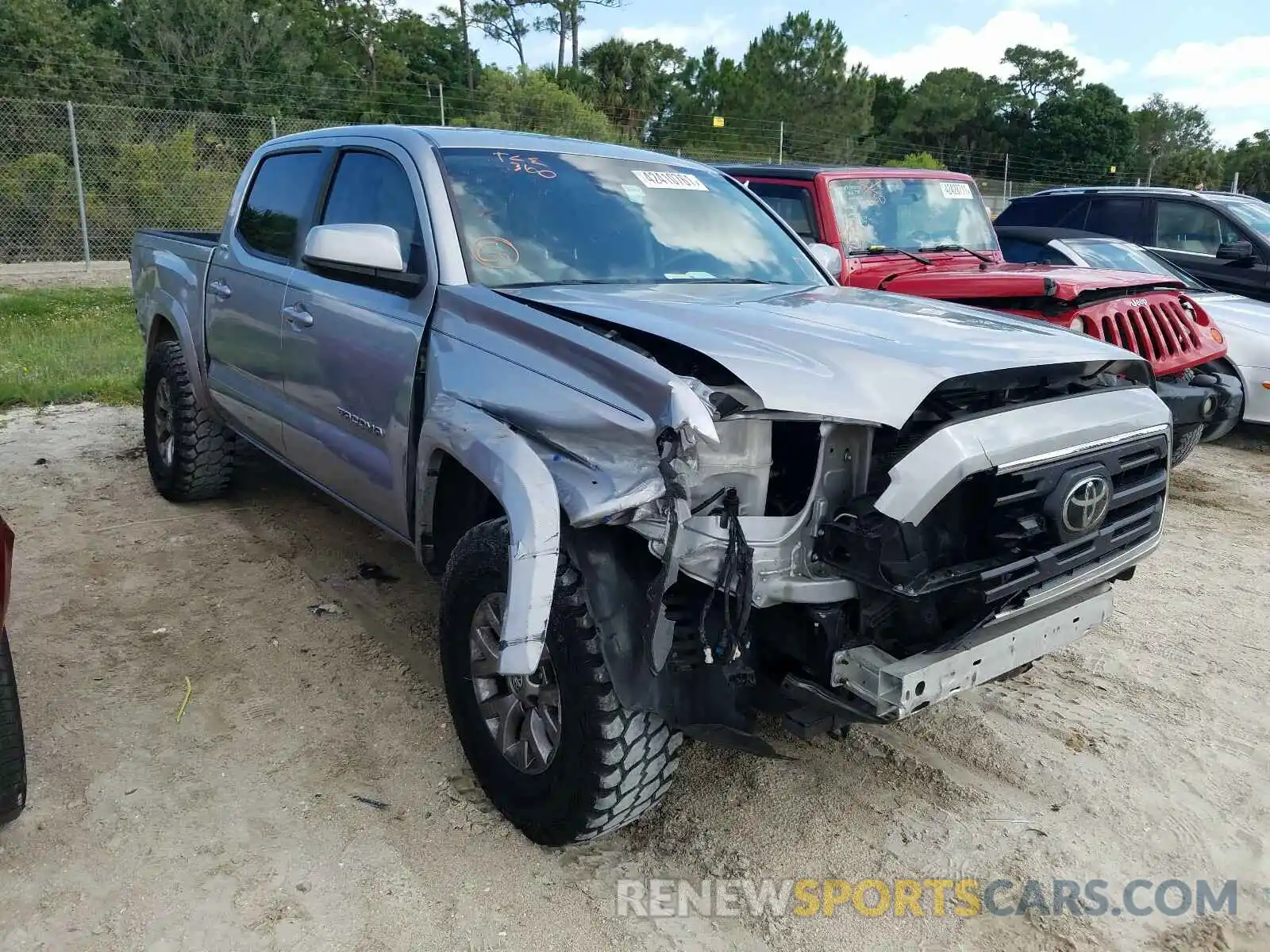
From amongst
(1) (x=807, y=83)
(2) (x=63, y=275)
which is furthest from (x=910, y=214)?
(1) (x=807, y=83)

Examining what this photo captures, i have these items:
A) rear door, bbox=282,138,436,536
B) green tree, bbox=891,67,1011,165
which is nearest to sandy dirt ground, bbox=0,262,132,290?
rear door, bbox=282,138,436,536

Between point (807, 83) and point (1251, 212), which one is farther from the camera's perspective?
point (807, 83)

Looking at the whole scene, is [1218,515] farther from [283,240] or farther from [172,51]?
[172,51]

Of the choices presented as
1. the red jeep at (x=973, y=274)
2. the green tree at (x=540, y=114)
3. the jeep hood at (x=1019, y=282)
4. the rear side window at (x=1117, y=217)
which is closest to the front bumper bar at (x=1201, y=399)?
the red jeep at (x=973, y=274)

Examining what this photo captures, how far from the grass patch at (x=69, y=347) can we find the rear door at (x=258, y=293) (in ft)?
12.1

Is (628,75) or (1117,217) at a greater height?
(628,75)

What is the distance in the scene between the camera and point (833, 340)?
8.30 feet

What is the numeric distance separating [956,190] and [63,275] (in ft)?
40.3

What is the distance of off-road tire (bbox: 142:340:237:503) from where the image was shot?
510 centimetres

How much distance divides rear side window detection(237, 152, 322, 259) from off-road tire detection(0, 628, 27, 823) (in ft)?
6.73

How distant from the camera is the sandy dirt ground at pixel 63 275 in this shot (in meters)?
13.7

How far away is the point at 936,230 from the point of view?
7.29m

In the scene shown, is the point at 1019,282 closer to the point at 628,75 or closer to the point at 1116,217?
the point at 1116,217

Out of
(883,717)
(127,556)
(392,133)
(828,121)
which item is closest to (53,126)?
(127,556)
